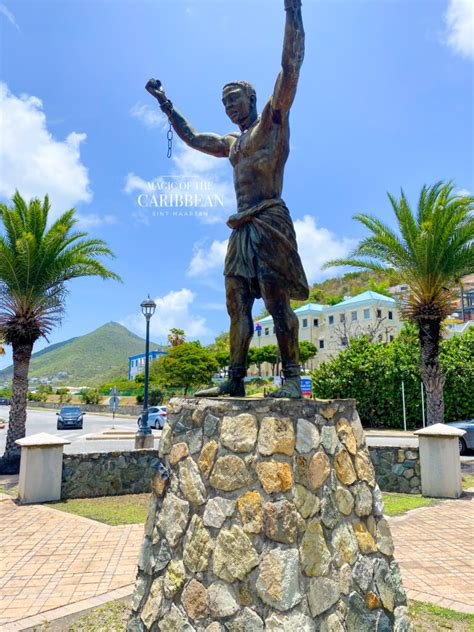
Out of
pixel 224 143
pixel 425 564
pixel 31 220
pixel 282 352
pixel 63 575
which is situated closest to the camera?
pixel 282 352

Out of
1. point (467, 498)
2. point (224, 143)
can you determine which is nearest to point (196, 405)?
point (224, 143)

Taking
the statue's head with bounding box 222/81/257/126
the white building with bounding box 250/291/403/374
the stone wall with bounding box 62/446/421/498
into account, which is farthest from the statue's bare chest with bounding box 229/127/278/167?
the white building with bounding box 250/291/403/374

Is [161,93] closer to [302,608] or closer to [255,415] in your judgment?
[255,415]

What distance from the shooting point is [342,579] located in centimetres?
256

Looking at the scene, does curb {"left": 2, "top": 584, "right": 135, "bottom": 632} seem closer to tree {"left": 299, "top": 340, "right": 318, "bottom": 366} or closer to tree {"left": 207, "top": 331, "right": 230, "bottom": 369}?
tree {"left": 207, "top": 331, "right": 230, "bottom": 369}

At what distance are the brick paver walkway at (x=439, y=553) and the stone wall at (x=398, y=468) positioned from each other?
3.20ft

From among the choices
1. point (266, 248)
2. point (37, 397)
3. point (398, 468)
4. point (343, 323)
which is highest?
point (343, 323)

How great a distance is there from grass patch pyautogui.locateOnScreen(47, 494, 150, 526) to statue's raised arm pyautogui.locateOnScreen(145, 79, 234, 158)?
4867 millimetres

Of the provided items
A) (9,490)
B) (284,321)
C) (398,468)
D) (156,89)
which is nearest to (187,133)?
(156,89)

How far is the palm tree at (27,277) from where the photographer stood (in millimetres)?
10062

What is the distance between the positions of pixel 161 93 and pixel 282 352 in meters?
2.47

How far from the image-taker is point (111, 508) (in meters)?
7.02

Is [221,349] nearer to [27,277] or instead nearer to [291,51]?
[27,277]

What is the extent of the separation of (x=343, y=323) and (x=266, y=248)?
1701 inches
